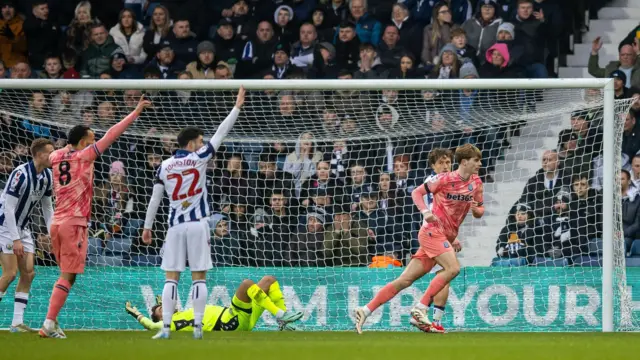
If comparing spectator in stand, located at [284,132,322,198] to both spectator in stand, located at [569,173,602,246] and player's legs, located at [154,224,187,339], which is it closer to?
spectator in stand, located at [569,173,602,246]

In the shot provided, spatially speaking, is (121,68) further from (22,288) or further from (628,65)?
(628,65)

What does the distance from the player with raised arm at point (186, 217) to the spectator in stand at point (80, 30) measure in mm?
8677

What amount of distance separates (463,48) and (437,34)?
2.34ft

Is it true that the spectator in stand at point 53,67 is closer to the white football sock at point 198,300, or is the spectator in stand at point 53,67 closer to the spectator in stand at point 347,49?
the spectator in stand at point 347,49

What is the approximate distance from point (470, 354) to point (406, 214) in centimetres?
634

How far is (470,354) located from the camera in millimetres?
8789

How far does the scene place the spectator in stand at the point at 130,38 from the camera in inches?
731

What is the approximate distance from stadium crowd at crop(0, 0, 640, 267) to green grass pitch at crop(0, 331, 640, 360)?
12.8 ft

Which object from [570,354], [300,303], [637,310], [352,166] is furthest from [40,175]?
[637,310]

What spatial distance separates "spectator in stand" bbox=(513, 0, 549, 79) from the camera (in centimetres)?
1723

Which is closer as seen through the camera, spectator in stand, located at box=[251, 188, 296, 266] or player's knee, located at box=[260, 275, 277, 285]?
player's knee, located at box=[260, 275, 277, 285]

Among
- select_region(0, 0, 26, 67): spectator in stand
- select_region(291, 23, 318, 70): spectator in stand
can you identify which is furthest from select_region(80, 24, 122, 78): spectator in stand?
select_region(291, 23, 318, 70): spectator in stand

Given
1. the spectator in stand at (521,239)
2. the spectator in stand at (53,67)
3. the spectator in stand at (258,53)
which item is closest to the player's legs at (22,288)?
the spectator in stand at (521,239)

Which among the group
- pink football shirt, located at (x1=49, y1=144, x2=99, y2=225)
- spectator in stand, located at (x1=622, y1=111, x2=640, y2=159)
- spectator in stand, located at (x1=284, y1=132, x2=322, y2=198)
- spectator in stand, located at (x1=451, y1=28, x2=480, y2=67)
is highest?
spectator in stand, located at (x1=451, y1=28, x2=480, y2=67)
